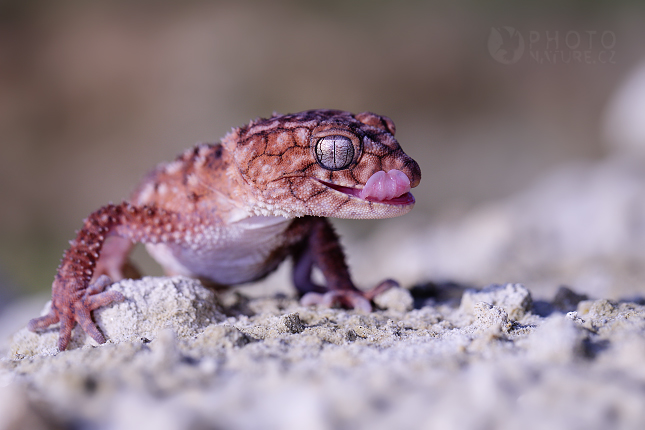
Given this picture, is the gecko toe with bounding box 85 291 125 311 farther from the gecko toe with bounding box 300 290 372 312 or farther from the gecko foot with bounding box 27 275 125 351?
the gecko toe with bounding box 300 290 372 312

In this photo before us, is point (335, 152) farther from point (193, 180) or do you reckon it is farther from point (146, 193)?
point (146, 193)

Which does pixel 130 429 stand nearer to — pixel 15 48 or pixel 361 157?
pixel 361 157

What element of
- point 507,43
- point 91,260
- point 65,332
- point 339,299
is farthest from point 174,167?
point 507,43

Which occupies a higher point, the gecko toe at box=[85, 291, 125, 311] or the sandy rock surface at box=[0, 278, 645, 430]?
the gecko toe at box=[85, 291, 125, 311]

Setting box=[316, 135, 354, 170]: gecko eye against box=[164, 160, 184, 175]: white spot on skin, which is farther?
box=[164, 160, 184, 175]: white spot on skin

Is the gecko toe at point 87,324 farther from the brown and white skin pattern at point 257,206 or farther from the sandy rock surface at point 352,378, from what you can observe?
the sandy rock surface at point 352,378

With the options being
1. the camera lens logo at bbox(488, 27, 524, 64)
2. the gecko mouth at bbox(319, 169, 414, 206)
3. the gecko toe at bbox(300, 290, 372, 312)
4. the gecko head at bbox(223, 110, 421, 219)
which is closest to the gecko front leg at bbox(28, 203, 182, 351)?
the gecko head at bbox(223, 110, 421, 219)

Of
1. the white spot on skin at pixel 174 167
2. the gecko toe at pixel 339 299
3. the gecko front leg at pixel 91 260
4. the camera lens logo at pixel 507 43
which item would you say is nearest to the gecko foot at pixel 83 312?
the gecko front leg at pixel 91 260
